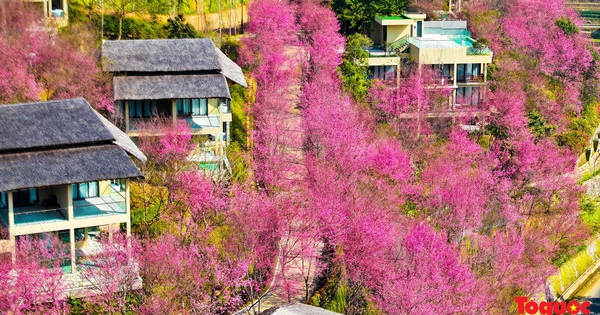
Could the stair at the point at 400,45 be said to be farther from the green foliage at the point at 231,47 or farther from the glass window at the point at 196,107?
the glass window at the point at 196,107

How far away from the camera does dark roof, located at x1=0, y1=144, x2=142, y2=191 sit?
35188 millimetres

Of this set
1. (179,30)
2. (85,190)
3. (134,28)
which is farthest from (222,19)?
(85,190)

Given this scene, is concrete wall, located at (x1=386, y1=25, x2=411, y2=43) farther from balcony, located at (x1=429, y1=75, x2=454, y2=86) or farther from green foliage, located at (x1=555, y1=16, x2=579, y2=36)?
green foliage, located at (x1=555, y1=16, x2=579, y2=36)

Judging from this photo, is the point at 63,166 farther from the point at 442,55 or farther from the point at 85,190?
the point at 442,55

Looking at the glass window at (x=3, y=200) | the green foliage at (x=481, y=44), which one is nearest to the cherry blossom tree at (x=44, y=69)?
the glass window at (x=3, y=200)

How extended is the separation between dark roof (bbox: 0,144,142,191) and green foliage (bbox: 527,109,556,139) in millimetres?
34948

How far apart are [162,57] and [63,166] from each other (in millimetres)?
13327

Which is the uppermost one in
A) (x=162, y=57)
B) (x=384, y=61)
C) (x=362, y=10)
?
(x=362, y=10)

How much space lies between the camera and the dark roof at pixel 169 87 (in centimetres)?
4625

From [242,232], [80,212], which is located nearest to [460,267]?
[242,232]

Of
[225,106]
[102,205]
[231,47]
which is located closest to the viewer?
[102,205]

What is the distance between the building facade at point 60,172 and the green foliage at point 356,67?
1058 inches

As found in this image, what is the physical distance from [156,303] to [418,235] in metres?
14.4

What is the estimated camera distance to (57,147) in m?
36.8
